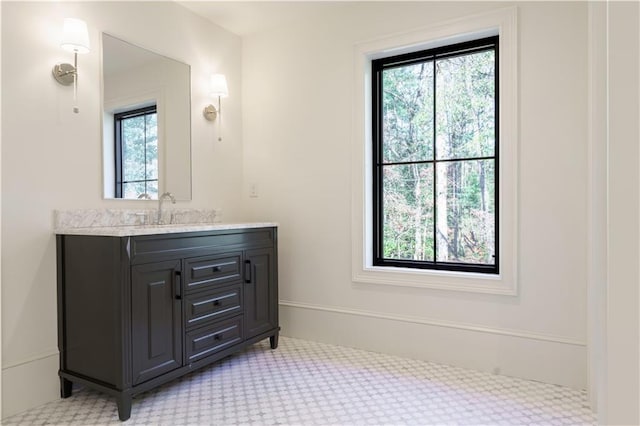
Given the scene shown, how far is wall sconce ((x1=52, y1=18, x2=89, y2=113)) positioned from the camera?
2.15 m

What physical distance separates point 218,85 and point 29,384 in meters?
2.22

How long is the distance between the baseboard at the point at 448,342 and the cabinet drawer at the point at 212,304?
0.73 metres

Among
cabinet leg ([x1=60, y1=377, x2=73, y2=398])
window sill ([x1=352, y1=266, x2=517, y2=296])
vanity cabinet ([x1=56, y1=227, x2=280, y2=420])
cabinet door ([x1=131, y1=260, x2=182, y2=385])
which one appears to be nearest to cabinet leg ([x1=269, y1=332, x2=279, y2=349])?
vanity cabinet ([x1=56, y1=227, x2=280, y2=420])

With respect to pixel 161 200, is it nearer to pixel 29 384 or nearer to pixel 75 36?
pixel 75 36

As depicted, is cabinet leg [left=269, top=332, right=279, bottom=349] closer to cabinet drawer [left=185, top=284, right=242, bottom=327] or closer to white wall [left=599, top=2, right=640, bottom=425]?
cabinet drawer [left=185, top=284, right=242, bottom=327]

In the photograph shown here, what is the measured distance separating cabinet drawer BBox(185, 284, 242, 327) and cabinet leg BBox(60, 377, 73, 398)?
2.27ft

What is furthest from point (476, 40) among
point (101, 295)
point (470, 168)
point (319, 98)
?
point (101, 295)

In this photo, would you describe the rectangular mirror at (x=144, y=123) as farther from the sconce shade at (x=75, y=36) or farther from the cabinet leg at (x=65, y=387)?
the cabinet leg at (x=65, y=387)

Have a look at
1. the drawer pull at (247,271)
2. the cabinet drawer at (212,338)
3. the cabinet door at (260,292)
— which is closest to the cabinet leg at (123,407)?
the cabinet drawer at (212,338)

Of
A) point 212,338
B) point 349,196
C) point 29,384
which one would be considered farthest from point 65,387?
point 349,196

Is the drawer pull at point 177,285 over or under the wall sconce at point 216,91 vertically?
under

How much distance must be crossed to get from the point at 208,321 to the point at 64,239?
0.90 meters

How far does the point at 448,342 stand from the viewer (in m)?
2.61

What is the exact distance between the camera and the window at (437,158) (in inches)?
103
